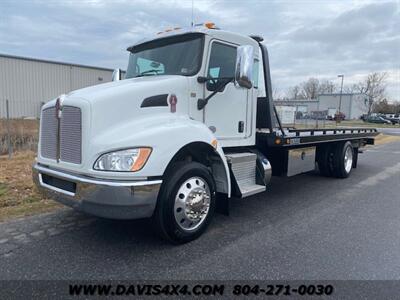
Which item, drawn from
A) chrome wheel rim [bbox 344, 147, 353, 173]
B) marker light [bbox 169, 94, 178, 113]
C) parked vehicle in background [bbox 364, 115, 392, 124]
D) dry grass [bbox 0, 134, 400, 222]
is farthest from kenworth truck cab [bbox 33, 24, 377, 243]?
A: parked vehicle in background [bbox 364, 115, 392, 124]

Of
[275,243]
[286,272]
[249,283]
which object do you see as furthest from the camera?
[275,243]

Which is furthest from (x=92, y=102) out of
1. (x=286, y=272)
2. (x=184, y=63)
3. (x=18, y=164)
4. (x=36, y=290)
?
(x=18, y=164)

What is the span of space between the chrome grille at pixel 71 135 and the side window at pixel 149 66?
145 cm

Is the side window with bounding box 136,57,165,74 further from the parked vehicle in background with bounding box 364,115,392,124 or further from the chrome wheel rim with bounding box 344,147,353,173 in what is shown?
the parked vehicle in background with bounding box 364,115,392,124

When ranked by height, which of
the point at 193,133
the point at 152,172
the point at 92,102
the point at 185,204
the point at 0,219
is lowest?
the point at 0,219

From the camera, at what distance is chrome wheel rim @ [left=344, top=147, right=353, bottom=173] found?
8.18 meters

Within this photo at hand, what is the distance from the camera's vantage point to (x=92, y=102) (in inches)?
134

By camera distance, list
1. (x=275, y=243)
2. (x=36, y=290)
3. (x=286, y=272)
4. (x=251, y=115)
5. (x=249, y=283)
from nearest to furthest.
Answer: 1. (x=36, y=290)
2. (x=249, y=283)
3. (x=286, y=272)
4. (x=275, y=243)
5. (x=251, y=115)

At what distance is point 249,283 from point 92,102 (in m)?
2.39

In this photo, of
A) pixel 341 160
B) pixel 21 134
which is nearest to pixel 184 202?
pixel 341 160

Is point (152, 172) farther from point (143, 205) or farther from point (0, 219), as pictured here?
point (0, 219)

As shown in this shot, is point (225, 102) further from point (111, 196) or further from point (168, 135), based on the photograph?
point (111, 196)

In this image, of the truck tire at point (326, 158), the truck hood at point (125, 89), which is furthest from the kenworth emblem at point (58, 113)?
the truck tire at point (326, 158)

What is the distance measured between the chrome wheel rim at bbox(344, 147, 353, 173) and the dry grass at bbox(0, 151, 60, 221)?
21.8ft
